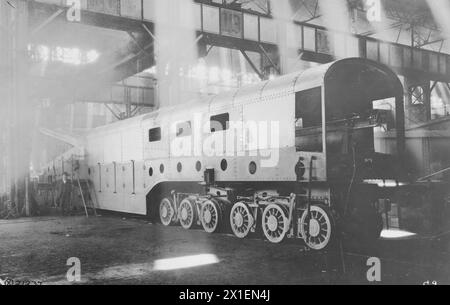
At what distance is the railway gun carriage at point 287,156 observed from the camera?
7.89 m

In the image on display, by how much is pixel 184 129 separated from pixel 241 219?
3103mm

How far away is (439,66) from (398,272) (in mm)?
19953

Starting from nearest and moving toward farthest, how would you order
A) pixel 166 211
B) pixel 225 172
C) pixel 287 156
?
1. pixel 287 156
2. pixel 225 172
3. pixel 166 211

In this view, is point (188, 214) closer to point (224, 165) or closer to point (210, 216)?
point (210, 216)

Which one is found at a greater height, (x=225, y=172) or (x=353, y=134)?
(x=353, y=134)

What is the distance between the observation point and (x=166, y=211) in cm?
1230

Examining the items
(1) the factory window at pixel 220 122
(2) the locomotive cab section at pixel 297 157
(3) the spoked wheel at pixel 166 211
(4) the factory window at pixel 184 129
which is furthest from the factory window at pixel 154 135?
(1) the factory window at pixel 220 122

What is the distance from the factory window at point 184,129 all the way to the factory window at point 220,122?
888 millimetres

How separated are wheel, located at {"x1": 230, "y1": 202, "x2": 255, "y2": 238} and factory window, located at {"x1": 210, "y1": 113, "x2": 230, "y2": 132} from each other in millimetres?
1842

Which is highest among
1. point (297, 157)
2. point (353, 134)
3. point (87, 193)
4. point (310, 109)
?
point (310, 109)

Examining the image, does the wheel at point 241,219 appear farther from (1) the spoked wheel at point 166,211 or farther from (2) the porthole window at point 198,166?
(1) the spoked wheel at point 166,211

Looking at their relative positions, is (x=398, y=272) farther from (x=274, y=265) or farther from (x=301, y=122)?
(x=301, y=122)

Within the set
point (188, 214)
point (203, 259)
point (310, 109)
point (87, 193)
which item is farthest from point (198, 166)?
point (87, 193)
